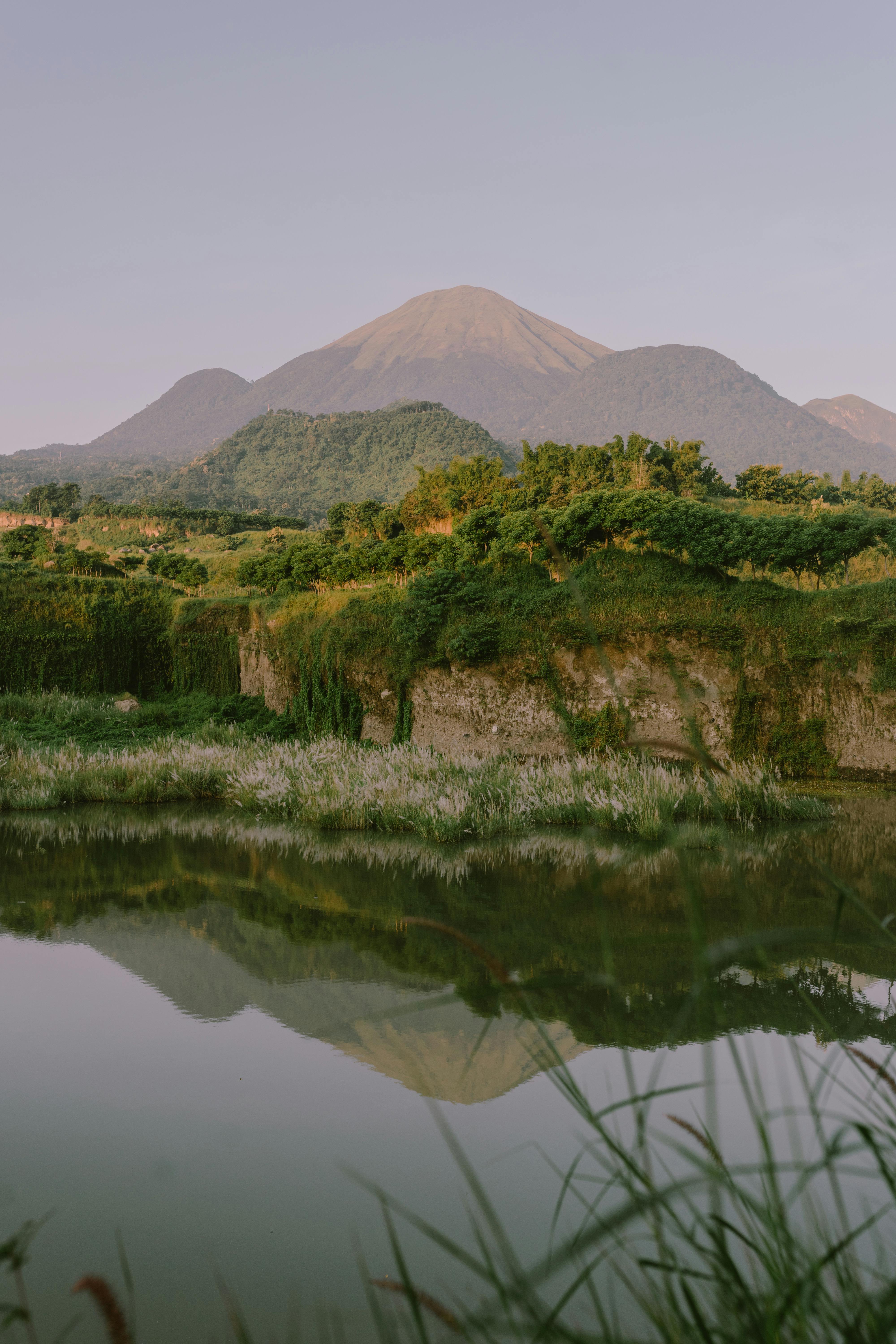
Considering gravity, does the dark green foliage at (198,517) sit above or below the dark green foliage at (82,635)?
above

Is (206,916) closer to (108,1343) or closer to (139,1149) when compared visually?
(139,1149)

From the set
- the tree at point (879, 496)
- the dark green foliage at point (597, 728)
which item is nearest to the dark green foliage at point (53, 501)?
the tree at point (879, 496)

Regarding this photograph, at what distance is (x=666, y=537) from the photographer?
46.7 ft

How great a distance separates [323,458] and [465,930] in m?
123

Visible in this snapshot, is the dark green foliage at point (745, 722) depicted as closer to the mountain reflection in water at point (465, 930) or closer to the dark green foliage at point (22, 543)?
the mountain reflection in water at point (465, 930)

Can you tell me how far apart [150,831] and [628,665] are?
8235mm

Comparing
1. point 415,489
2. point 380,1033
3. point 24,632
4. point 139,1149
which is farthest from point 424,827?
point 415,489

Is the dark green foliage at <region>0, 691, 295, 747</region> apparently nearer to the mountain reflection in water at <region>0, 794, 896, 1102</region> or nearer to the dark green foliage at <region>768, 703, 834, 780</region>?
the mountain reflection in water at <region>0, 794, 896, 1102</region>

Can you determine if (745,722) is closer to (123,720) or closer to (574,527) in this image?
(574,527)

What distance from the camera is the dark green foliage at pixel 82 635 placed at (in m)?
19.4

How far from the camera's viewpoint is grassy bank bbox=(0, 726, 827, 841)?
8945 millimetres

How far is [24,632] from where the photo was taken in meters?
19.5

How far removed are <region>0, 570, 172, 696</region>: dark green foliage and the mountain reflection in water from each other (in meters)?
11.3

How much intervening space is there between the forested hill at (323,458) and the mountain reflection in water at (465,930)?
86.8 m
